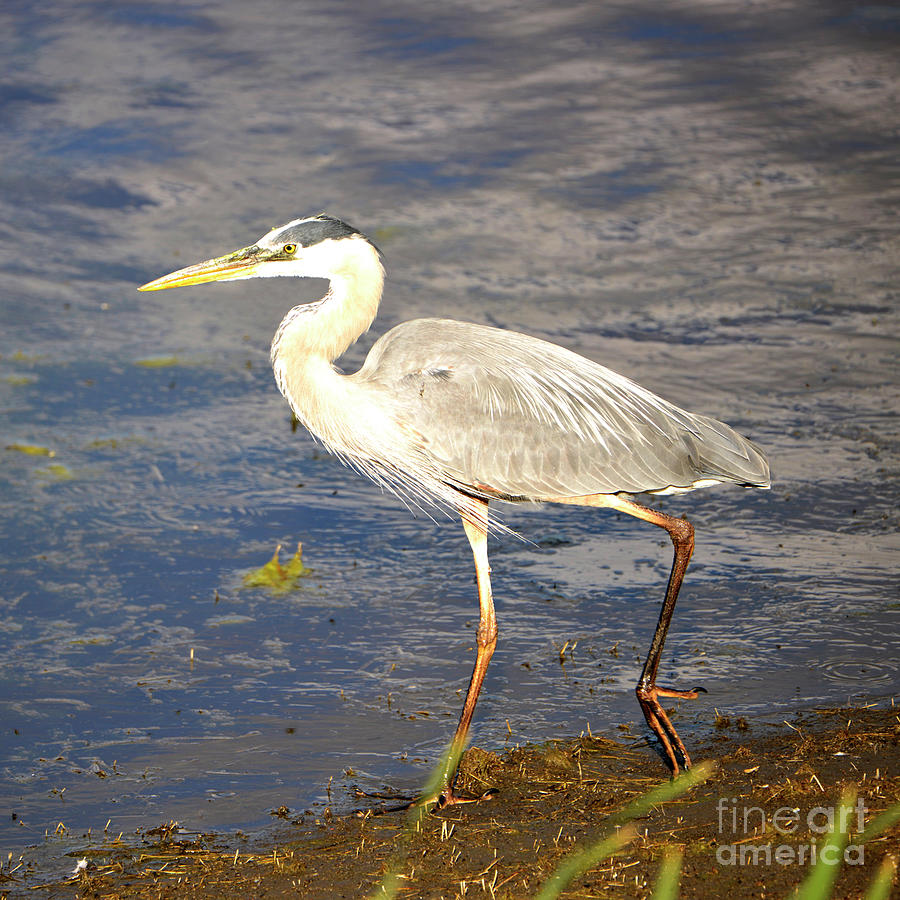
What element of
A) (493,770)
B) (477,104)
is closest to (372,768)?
(493,770)

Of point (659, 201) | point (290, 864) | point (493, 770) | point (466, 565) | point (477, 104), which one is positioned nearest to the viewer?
point (290, 864)

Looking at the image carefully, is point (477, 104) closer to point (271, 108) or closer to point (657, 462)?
point (271, 108)

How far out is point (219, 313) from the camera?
35.7 feet

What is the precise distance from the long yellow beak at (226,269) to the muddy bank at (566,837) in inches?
87.6

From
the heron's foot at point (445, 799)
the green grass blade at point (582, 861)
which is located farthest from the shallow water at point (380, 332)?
the green grass blade at point (582, 861)

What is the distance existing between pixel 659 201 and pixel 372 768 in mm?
8585

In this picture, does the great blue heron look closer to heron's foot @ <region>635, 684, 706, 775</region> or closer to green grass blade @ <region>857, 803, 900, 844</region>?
heron's foot @ <region>635, 684, 706, 775</region>

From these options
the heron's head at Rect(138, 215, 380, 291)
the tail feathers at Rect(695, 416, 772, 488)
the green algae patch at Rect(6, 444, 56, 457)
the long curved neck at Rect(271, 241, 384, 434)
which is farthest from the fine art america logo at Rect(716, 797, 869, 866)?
the green algae patch at Rect(6, 444, 56, 457)

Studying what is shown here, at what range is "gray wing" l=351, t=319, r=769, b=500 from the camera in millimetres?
5223

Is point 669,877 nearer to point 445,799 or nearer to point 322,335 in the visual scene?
point 445,799

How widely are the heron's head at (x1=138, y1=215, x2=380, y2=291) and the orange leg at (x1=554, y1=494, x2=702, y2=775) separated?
1369mm

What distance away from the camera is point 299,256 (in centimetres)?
536

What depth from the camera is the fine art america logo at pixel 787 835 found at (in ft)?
12.6

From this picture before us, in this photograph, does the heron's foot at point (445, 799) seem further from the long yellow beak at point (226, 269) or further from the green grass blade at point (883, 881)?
the long yellow beak at point (226, 269)
